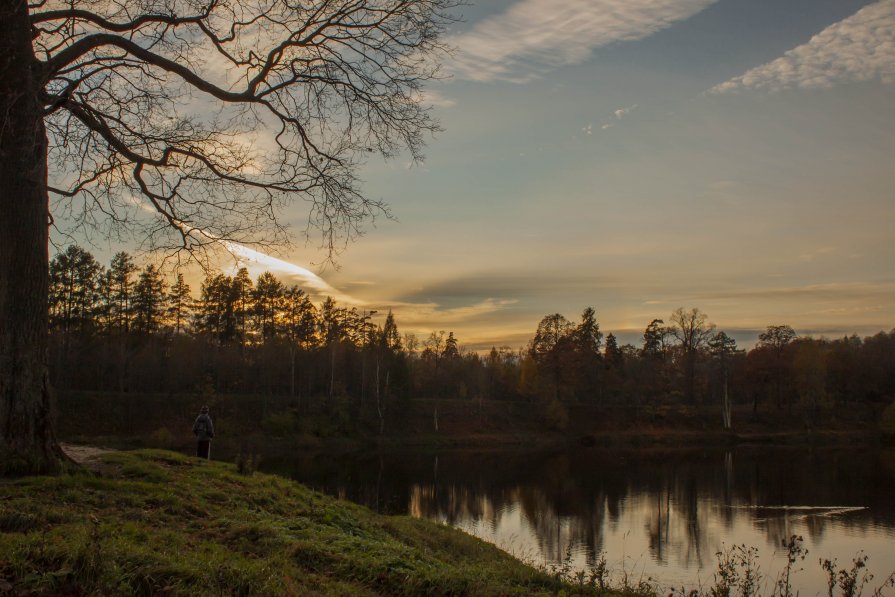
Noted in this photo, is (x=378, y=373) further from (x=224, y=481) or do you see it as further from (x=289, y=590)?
(x=289, y=590)

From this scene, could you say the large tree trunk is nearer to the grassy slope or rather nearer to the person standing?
the grassy slope

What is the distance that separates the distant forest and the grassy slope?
2780 centimetres

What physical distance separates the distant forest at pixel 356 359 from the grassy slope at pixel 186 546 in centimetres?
2780

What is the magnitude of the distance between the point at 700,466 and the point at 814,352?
133ft

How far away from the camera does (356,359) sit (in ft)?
200

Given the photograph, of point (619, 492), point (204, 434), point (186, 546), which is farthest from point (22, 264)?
point (619, 492)

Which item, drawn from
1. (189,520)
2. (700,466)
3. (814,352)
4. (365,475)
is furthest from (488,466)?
(814,352)

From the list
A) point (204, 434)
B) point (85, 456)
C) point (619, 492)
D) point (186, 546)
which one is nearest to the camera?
point (186, 546)

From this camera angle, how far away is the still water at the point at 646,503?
58.5 feet

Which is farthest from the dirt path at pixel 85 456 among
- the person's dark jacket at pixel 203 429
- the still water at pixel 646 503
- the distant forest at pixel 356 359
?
the distant forest at pixel 356 359

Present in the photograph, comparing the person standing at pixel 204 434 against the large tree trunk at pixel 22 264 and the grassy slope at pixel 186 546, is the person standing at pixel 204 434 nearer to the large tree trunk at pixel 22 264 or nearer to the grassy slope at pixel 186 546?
the grassy slope at pixel 186 546

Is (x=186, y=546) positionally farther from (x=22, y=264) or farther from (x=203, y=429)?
(x=203, y=429)

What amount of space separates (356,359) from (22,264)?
53261 millimetres

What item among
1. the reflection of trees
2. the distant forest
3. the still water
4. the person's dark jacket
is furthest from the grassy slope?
the distant forest
